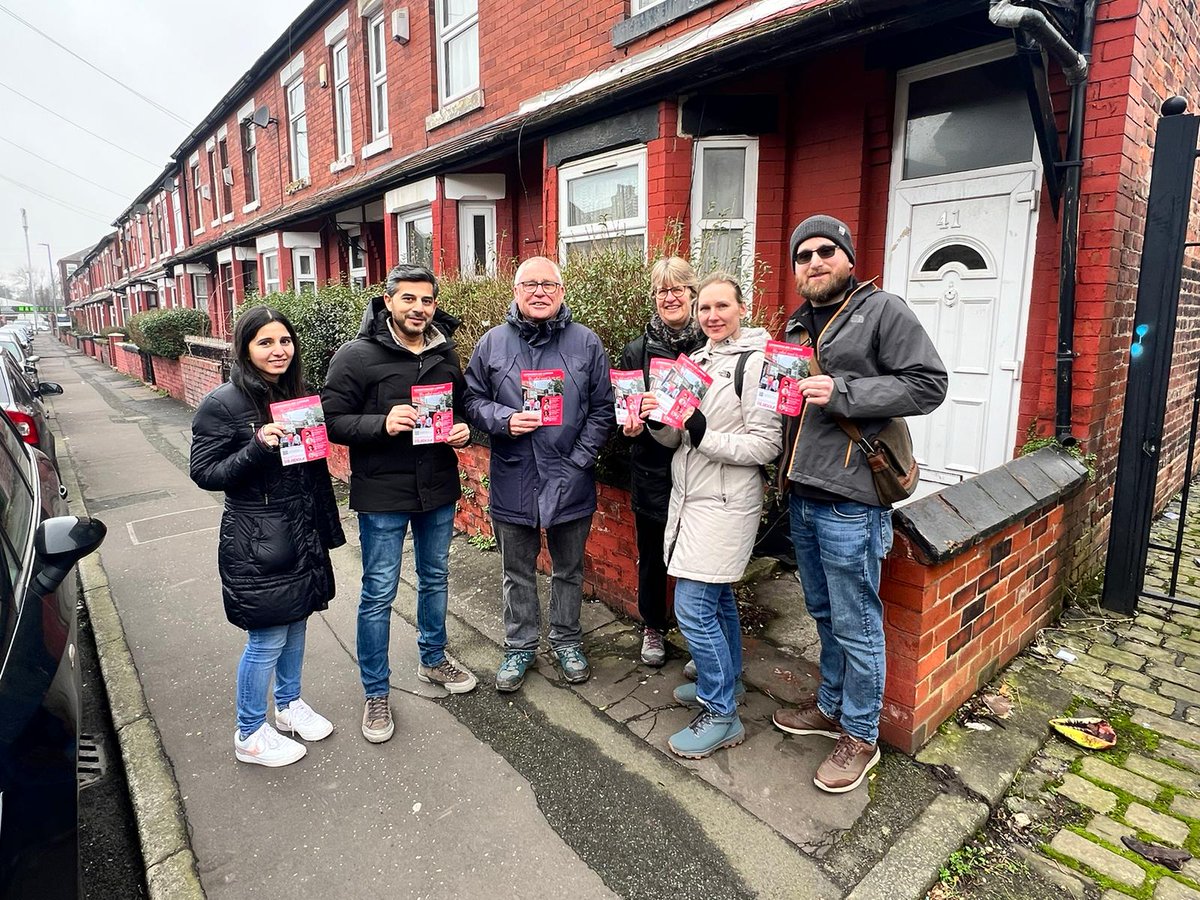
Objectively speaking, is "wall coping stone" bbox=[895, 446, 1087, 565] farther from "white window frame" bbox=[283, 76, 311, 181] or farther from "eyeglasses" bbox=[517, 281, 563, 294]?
"white window frame" bbox=[283, 76, 311, 181]

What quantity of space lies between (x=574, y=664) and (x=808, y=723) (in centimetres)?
112

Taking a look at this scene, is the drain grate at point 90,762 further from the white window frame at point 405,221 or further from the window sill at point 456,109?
the window sill at point 456,109

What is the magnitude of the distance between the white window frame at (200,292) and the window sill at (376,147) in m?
13.5

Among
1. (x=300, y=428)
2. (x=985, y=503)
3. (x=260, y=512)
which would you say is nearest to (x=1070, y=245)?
(x=985, y=503)

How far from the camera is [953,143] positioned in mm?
4797

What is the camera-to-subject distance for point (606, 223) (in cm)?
596

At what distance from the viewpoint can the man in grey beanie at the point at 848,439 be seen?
7.54 feet

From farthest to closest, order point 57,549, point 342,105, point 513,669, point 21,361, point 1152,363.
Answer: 1. point 21,361
2. point 342,105
3. point 1152,363
4. point 513,669
5. point 57,549

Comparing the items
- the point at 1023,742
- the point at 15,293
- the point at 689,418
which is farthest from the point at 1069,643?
the point at 15,293

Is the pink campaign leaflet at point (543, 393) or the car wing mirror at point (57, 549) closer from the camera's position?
the car wing mirror at point (57, 549)

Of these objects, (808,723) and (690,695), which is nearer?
(808,723)

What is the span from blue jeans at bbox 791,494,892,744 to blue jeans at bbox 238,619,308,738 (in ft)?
6.79

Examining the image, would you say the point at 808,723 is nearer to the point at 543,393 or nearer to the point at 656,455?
the point at 656,455

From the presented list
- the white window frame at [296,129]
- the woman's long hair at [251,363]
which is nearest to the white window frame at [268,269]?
the white window frame at [296,129]
